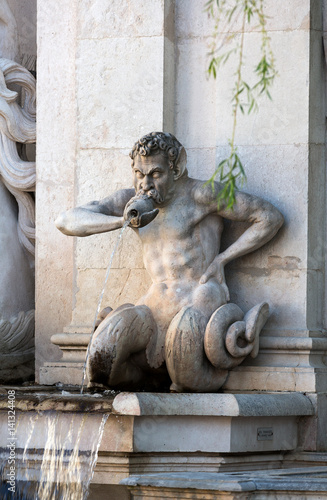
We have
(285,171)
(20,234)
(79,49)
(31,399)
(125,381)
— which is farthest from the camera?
(20,234)

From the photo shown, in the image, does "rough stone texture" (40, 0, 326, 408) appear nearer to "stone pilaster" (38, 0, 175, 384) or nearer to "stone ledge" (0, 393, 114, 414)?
"stone pilaster" (38, 0, 175, 384)

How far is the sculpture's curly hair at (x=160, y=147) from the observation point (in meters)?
8.30

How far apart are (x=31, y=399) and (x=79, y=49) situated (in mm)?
3194

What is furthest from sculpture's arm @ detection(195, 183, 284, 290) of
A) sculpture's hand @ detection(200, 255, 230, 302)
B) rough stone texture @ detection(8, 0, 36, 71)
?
rough stone texture @ detection(8, 0, 36, 71)

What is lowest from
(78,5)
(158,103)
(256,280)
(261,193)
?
(256,280)

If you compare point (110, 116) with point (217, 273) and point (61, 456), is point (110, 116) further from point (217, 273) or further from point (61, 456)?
point (61, 456)

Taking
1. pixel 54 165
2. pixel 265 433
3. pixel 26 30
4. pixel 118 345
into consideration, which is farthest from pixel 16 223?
pixel 265 433

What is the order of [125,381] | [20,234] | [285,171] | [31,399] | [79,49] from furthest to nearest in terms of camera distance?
[20,234] → [79,49] → [285,171] → [125,381] → [31,399]

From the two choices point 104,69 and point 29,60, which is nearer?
point 104,69

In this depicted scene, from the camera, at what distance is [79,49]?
9430mm

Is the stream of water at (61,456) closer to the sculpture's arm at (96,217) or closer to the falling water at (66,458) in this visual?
the falling water at (66,458)

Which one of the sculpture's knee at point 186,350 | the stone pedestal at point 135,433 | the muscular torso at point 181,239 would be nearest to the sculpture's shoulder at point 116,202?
the muscular torso at point 181,239

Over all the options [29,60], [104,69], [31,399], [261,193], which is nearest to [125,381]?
[31,399]

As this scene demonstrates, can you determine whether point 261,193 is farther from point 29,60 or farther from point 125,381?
point 29,60
